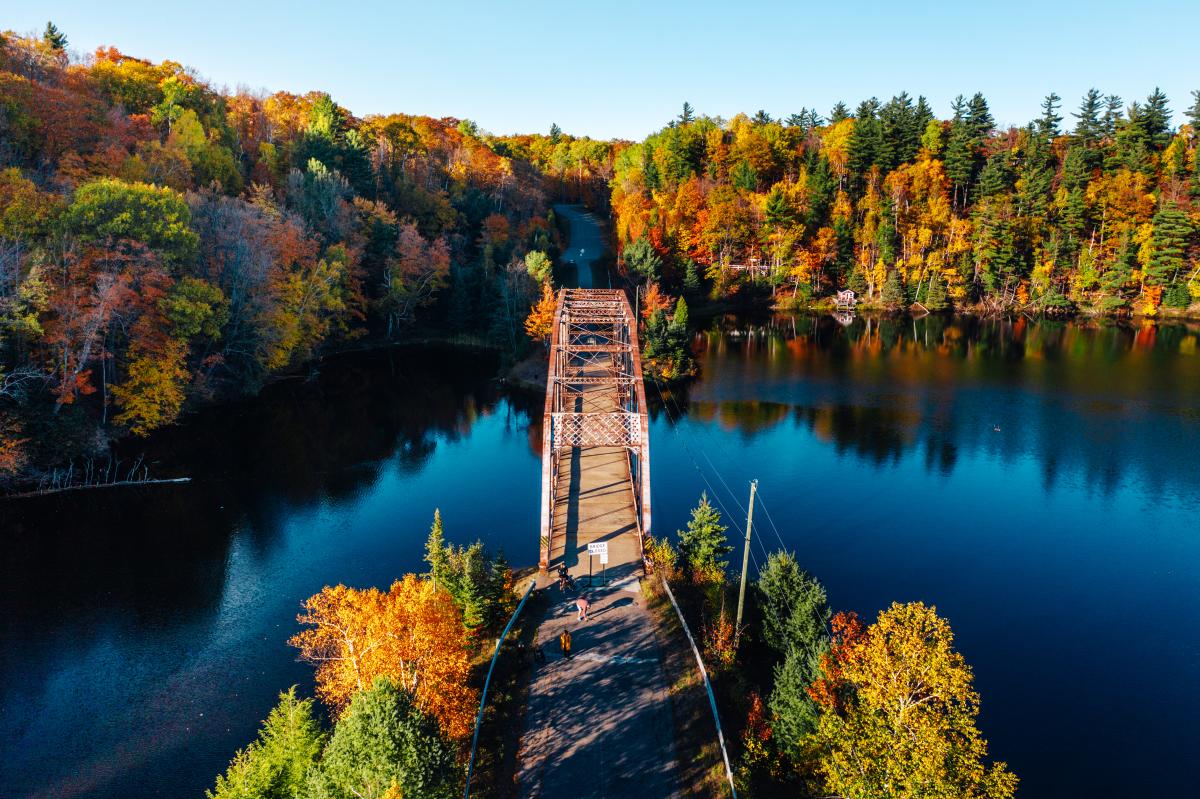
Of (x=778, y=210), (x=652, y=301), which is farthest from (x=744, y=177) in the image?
(x=652, y=301)

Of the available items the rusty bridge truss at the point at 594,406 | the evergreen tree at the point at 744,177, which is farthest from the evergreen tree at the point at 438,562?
the evergreen tree at the point at 744,177

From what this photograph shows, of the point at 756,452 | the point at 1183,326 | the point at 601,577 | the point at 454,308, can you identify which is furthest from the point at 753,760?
the point at 1183,326

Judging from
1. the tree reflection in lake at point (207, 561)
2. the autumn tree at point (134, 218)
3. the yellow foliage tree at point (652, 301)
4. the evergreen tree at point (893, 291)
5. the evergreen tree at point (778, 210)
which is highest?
the evergreen tree at point (778, 210)

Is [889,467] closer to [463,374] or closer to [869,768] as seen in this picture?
[869,768]

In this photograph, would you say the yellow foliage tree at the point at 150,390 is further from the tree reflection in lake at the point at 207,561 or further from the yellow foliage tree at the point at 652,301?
the yellow foliage tree at the point at 652,301

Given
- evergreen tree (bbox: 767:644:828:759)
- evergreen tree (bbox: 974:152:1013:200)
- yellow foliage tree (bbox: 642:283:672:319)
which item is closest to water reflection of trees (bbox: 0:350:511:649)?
yellow foliage tree (bbox: 642:283:672:319)

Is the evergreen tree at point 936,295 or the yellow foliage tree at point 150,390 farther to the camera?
the evergreen tree at point 936,295

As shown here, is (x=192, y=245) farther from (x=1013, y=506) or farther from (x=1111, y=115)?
(x=1111, y=115)

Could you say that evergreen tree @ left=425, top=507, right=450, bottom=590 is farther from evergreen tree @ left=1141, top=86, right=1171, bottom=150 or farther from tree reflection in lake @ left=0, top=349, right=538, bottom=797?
evergreen tree @ left=1141, top=86, right=1171, bottom=150
